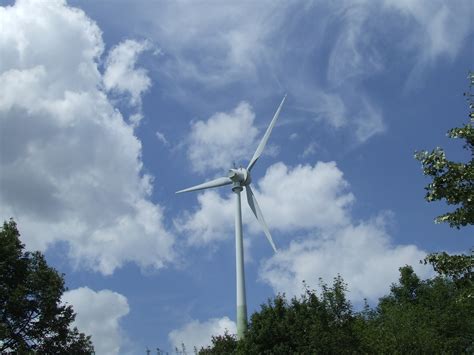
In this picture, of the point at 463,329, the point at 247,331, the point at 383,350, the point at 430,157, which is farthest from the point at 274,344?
the point at 463,329

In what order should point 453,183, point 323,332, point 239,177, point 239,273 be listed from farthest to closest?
point 239,177, point 239,273, point 323,332, point 453,183

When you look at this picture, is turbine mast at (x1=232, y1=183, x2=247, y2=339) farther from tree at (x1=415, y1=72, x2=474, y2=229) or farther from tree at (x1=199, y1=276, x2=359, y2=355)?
tree at (x1=415, y1=72, x2=474, y2=229)

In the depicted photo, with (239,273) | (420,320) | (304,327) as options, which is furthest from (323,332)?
(420,320)

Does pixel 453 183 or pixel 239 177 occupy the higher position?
pixel 239 177

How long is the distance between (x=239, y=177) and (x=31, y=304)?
2676 centimetres

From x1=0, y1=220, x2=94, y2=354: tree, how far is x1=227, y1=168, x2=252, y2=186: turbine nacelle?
73.8 ft

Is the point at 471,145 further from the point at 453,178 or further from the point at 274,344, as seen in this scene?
the point at 274,344

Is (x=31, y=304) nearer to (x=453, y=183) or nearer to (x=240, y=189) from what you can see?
(x=240, y=189)

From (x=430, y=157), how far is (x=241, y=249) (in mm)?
39274

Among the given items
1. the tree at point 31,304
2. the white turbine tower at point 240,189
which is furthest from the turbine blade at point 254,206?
the tree at point 31,304

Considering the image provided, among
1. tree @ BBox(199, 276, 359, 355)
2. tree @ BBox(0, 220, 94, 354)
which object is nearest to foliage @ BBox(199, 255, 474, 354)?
tree @ BBox(199, 276, 359, 355)

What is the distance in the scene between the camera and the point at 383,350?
160 feet

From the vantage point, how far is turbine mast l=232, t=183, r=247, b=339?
57062mm

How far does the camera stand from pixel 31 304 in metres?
53.7
